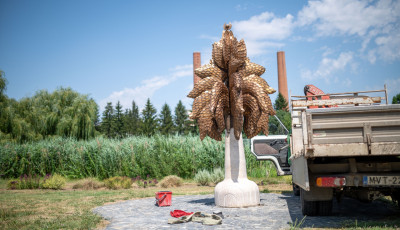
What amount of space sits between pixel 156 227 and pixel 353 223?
3.20 meters

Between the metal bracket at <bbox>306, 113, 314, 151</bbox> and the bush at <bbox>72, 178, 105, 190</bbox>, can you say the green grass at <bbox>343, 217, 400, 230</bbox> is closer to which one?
the metal bracket at <bbox>306, 113, 314, 151</bbox>

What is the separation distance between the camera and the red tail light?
5012 millimetres

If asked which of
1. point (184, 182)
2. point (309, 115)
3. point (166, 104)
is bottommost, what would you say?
point (184, 182)

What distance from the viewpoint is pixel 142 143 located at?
17.6m

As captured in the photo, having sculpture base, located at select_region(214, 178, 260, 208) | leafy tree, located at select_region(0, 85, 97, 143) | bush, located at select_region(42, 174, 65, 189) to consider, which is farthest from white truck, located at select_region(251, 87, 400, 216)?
leafy tree, located at select_region(0, 85, 97, 143)

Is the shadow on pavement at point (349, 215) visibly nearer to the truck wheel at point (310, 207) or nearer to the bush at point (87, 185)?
the truck wheel at point (310, 207)

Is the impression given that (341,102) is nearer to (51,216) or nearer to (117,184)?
(51,216)

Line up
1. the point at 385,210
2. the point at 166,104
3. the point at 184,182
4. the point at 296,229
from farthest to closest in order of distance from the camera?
the point at 166,104, the point at 184,182, the point at 385,210, the point at 296,229

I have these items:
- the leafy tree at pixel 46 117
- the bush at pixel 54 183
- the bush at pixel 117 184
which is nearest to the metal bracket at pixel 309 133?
the bush at pixel 117 184

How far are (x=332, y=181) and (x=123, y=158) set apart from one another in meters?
13.4

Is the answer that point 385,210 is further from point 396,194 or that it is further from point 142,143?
point 142,143

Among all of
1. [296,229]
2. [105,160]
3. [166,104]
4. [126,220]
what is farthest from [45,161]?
[166,104]

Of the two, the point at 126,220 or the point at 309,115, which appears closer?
the point at 309,115

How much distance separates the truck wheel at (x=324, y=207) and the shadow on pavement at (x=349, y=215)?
0.32 feet
